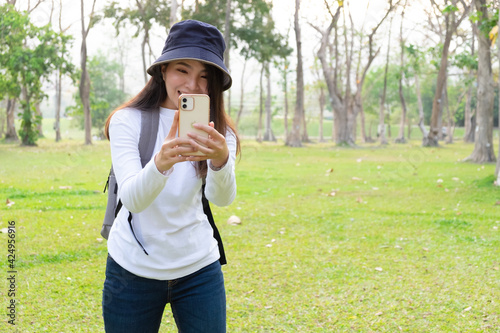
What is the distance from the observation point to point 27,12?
73.2 ft

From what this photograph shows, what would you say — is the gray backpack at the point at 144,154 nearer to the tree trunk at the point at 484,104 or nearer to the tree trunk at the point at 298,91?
the tree trunk at the point at 484,104

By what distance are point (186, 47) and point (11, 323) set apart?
2.78 meters

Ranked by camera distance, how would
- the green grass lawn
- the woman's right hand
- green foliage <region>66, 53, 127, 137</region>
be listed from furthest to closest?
1. green foliage <region>66, 53, 127, 137</region>
2. the green grass lawn
3. the woman's right hand

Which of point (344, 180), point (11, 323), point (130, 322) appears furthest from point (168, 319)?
point (344, 180)

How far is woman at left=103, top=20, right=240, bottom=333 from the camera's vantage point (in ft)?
6.40

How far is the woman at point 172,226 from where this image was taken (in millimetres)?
1950

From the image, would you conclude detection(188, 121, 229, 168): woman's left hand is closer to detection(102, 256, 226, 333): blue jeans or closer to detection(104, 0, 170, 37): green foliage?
detection(102, 256, 226, 333): blue jeans

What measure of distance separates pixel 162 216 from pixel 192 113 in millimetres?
472

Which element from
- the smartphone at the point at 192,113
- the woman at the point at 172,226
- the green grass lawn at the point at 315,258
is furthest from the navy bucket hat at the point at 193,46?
the green grass lawn at the point at 315,258

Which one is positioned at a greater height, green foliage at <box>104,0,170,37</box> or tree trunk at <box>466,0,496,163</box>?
green foliage at <box>104,0,170,37</box>

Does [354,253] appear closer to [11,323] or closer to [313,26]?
[11,323]

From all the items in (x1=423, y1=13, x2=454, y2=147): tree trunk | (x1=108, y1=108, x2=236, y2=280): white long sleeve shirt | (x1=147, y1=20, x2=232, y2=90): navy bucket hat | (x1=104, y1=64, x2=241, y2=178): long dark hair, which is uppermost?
(x1=423, y1=13, x2=454, y2=147): tree trunk

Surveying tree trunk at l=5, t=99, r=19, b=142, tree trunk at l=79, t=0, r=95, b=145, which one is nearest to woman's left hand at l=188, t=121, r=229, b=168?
tree trunk at l=79, t=0, r=95, b=145

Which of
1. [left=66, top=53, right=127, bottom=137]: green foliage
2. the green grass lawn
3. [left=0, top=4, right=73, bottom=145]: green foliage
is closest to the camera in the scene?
the green grass lawn
